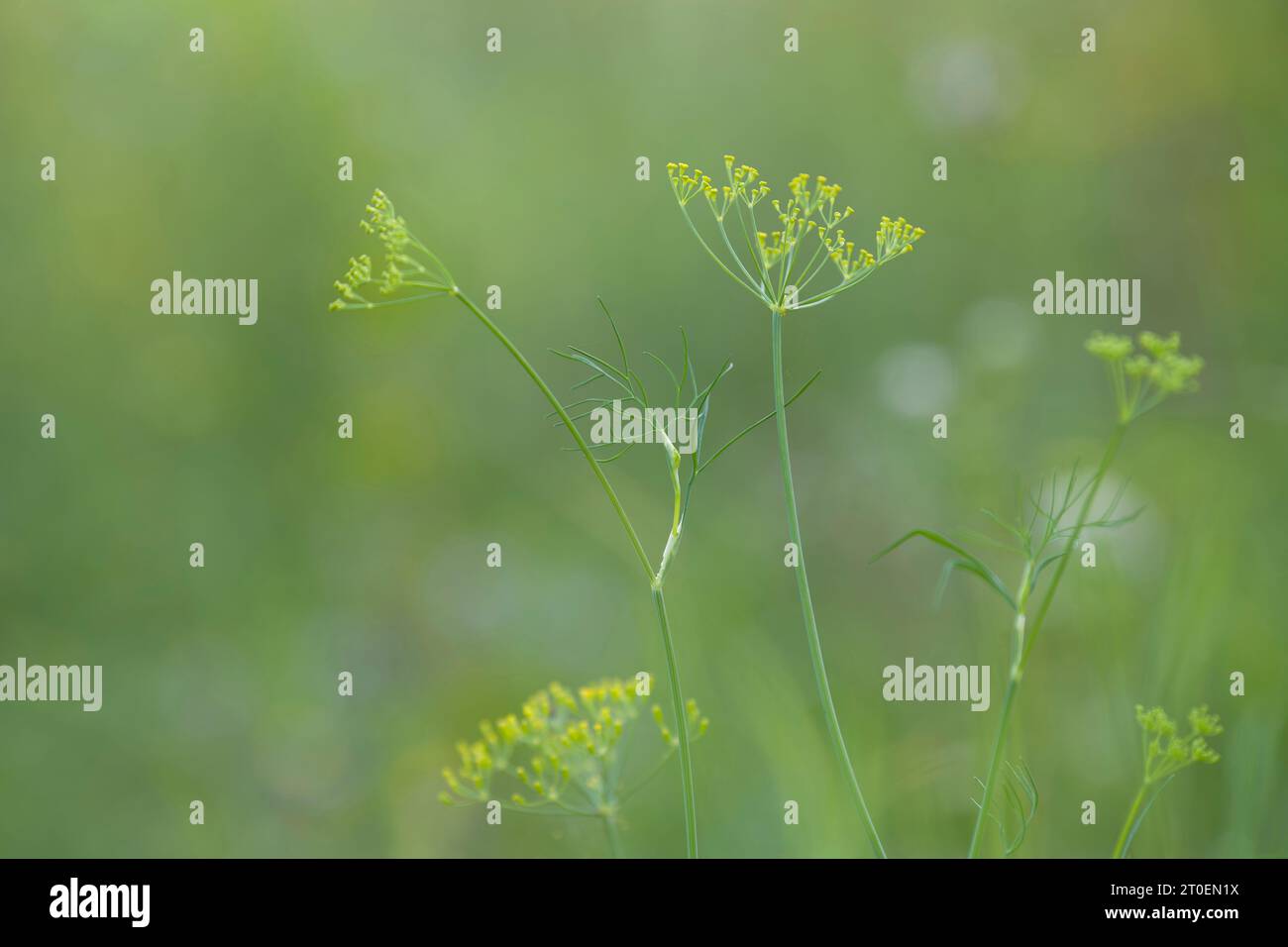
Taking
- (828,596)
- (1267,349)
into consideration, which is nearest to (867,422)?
(828,596)

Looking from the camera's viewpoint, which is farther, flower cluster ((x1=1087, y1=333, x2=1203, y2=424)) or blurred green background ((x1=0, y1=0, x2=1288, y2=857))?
blurred green background ((x1=0, y1=0, x2=1288, y2=857))

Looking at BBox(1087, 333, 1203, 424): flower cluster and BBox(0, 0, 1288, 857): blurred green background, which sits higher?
BBox(0, 0, 1288, 857): blurred green background

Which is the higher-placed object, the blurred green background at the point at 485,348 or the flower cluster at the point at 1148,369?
the blurred green background at the point at 485,348

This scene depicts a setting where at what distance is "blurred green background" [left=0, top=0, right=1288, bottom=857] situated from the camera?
5.20ft

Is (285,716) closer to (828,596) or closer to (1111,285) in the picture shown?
(828,596)

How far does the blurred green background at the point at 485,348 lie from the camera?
1.59 m

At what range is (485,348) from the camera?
187cm

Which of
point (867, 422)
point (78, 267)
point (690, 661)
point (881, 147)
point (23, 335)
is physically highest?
point (881, 147)

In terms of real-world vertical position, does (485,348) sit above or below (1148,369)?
above

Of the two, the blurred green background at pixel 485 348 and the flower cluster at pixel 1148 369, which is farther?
the blurred green background at pixel 485 348
